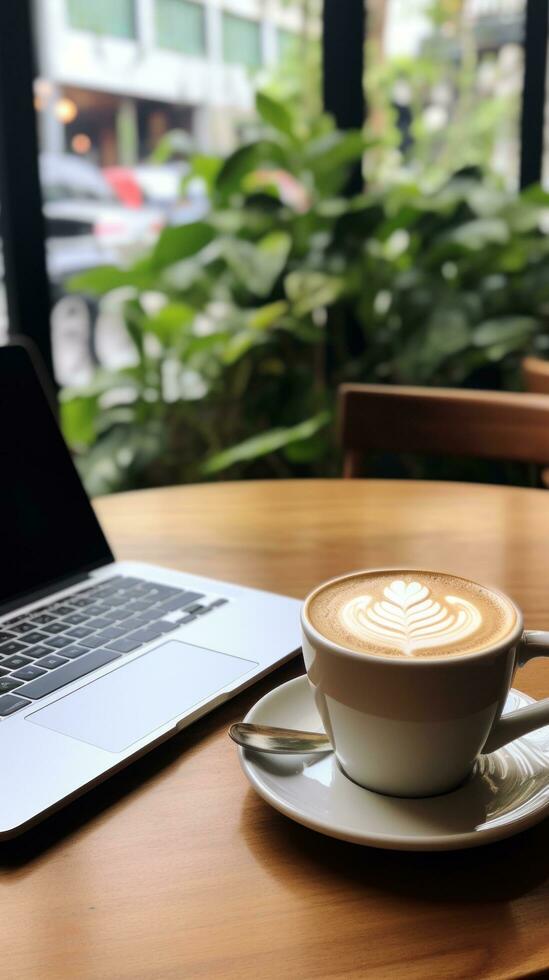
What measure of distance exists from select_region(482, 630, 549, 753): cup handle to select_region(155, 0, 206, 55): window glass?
223 centimetres

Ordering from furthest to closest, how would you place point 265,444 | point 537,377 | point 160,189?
1. point 160,189
2. point 265,444
3. point 537,377

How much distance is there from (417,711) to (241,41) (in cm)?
242

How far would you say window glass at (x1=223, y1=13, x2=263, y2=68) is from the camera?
2.38m

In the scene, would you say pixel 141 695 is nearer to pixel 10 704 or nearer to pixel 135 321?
pixel 10 704

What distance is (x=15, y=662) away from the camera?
55cm

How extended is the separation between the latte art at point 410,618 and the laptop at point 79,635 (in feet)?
0.37

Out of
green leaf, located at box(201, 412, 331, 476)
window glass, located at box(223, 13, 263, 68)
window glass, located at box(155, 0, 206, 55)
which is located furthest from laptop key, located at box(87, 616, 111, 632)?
window glass, located at box(223, 13, 263, 68)

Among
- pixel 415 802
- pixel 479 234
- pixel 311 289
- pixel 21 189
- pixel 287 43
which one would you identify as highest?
pixel 287 43

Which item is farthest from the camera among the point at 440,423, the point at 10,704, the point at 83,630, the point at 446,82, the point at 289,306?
the point at 446,82

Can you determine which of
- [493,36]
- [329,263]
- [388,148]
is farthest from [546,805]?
[493,36]

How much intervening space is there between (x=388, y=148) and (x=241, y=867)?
97.7 inches

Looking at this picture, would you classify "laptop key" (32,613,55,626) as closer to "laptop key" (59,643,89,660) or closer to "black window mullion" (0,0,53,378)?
"laptop key" (59,643,89,660)

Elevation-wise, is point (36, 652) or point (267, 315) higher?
point (267, 315)

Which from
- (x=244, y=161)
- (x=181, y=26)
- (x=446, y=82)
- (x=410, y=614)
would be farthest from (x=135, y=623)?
(x=446, y=82)
